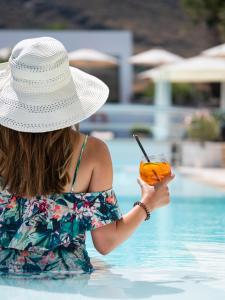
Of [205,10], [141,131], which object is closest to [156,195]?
[141,131]

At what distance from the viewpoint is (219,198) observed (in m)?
9.87

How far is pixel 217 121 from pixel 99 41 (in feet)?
43.5

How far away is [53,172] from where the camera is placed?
10.3 feet

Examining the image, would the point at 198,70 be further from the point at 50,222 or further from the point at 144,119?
the point at 50,222

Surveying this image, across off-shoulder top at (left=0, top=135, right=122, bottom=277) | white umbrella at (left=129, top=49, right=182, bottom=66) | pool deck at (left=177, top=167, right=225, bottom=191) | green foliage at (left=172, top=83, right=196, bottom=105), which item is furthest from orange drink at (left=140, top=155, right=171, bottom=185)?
green foliage at (left=172, top=83, right=196, bottom=105)

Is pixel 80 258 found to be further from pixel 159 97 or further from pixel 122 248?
pixel 159 97

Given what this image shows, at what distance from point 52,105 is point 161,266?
1210mm

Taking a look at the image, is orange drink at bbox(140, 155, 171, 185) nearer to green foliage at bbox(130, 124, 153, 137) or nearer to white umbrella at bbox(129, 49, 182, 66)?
green foliage at bbox(130, 124, 153, 137)

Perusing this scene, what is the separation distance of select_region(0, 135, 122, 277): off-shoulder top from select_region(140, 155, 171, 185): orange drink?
147 mm

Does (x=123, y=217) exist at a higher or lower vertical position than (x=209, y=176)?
higher

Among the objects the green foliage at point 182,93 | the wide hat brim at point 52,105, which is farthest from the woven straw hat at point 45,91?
the green foliage at point 182,93

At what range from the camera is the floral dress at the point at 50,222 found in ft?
10.5

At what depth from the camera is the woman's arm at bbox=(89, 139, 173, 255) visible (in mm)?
3191

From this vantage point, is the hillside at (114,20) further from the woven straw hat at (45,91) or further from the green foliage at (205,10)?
the woven straw hat at (45,91)
